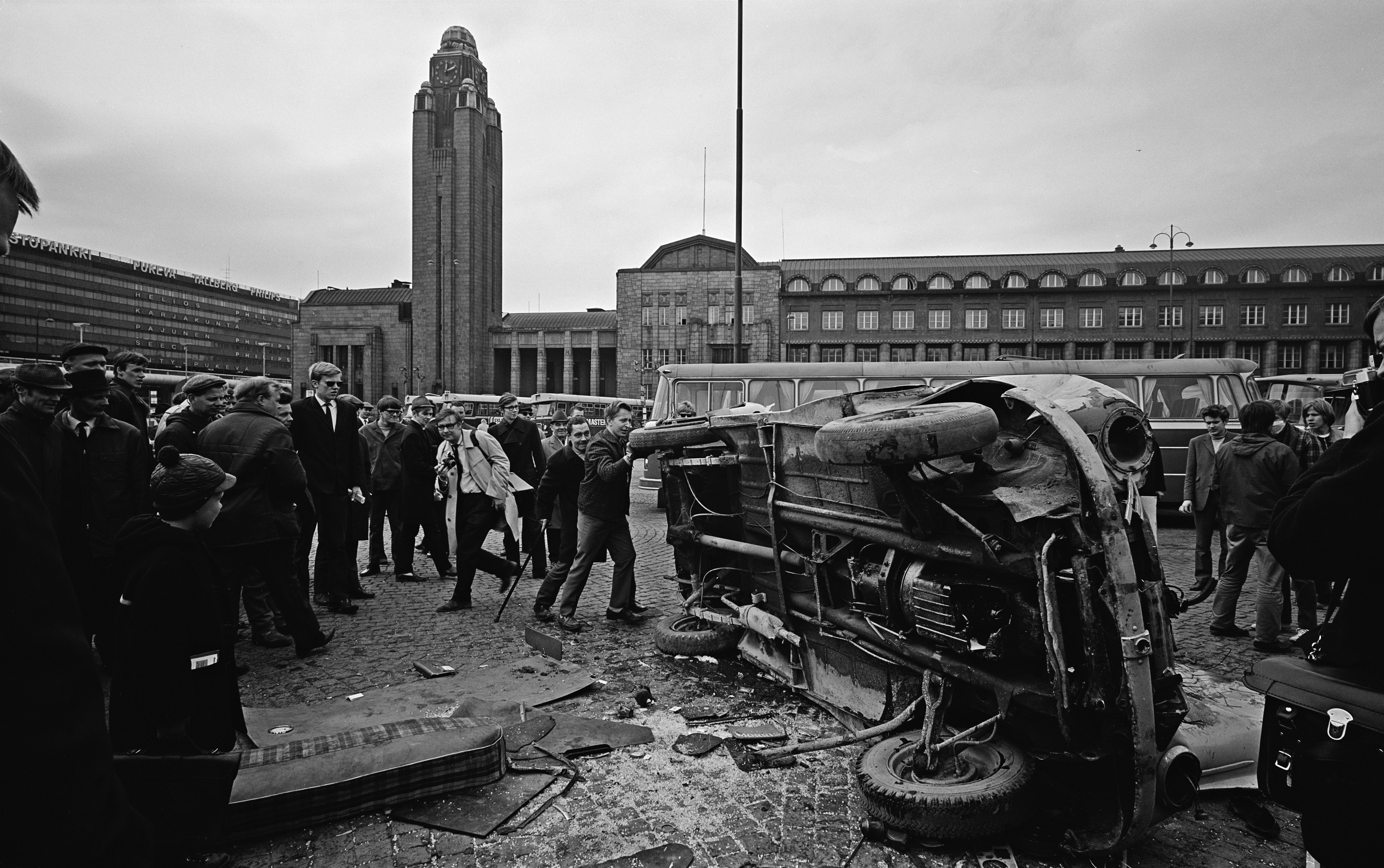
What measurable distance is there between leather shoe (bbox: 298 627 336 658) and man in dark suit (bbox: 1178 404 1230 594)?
7981 mm

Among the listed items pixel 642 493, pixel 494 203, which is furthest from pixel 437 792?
pixel 494 203

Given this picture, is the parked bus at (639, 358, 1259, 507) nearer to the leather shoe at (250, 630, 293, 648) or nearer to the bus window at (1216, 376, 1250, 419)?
the bus window at (1216, 376, 1250, 419)

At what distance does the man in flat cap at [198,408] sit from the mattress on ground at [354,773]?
12.1ft

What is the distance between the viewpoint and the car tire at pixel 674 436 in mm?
5410

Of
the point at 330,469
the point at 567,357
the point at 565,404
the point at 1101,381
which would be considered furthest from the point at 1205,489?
the point at 567,357

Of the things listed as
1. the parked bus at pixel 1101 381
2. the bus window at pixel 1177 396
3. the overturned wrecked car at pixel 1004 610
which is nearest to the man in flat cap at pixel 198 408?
the overturned wrecked car at pixel 1004 610

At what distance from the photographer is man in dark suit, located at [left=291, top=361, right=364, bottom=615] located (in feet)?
22.9

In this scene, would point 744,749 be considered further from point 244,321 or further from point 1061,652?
point 244,321

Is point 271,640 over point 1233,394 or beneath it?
beneath

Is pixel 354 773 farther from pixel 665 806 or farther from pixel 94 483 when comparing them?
pixel 94 483

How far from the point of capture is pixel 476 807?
352cm

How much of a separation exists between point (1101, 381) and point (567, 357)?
215ft

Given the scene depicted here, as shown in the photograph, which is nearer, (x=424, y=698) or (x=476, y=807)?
(x=476, y=807)

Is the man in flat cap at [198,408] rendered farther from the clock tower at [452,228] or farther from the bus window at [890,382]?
the clock tower at [452,228]
